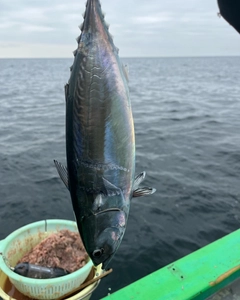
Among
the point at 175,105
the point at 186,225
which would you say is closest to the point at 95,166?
the point at 186,225

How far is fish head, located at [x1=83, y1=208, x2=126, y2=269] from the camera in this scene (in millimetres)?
1336

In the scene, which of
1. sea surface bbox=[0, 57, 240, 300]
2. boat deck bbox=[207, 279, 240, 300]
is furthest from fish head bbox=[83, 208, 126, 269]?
sea surface bbox=[0, 57, 240, 300]

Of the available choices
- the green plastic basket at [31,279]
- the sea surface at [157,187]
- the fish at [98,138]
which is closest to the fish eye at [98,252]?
the fish at [98,138]

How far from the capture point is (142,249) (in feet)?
20.2

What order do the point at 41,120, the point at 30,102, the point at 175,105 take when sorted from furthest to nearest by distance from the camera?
the point at 30,102
the point at 175,105
the point at 41,120

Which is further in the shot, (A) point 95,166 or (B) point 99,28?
(B) point 99,28

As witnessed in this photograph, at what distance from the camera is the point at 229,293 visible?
3049 mm

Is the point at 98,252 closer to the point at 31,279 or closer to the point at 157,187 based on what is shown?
the point at 31,279

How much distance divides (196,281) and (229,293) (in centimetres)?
36

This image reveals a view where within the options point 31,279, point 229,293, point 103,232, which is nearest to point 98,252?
point 103,232

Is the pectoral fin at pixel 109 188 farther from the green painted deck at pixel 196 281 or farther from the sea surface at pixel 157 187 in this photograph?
the sea surface at pixel 157 187

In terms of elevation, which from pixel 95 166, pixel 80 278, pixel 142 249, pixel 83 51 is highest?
pixel 83 51

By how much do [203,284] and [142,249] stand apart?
333cm

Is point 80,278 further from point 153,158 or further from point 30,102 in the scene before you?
point 30,102
